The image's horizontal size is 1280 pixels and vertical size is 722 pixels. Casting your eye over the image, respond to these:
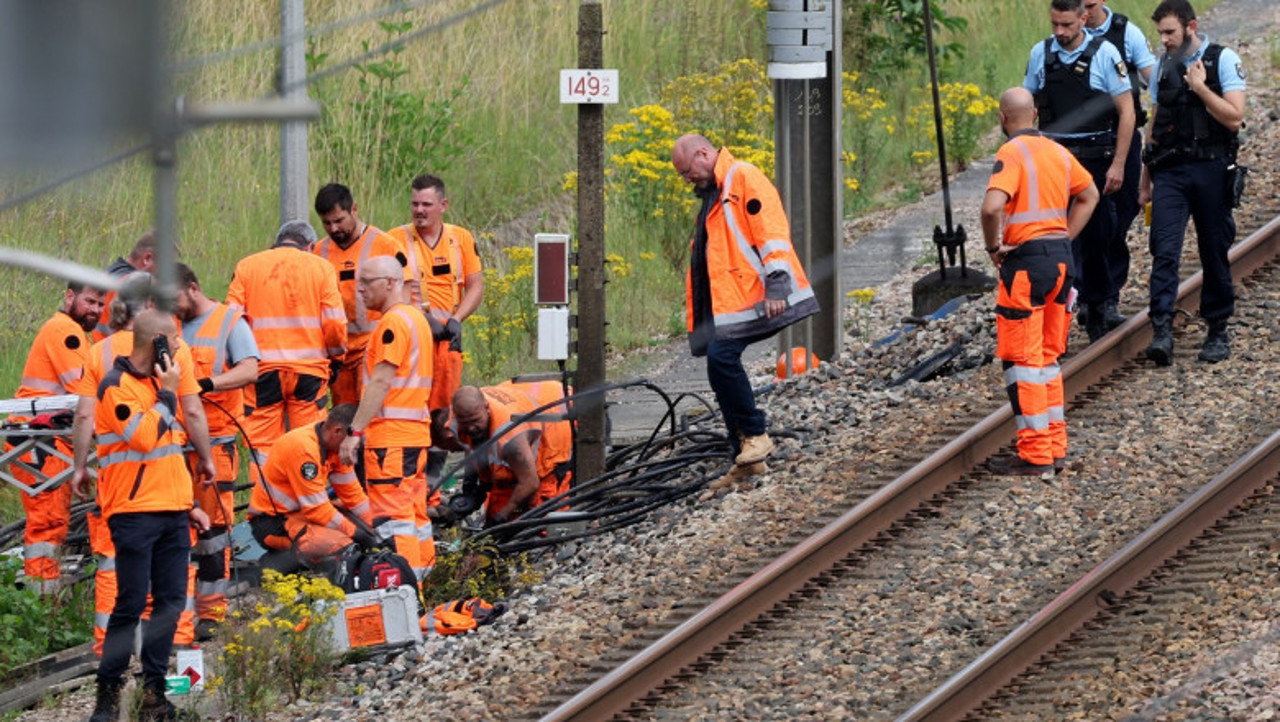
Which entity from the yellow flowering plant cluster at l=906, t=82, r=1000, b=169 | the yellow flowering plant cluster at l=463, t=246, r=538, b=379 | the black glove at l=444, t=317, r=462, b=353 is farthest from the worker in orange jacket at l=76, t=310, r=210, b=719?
the yellow flowering plant cluster at l=906, t=82, r=1000, b=169

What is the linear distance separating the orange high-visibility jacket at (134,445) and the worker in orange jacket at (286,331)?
198 cm

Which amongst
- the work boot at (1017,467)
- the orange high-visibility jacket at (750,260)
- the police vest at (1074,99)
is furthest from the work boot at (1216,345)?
the orange high-visibility jacket at (750,260)

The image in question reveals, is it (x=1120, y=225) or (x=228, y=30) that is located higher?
(x=228, y=30)

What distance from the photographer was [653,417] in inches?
553

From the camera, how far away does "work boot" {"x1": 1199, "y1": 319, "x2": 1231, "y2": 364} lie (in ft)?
38.9

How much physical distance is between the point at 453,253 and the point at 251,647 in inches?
151

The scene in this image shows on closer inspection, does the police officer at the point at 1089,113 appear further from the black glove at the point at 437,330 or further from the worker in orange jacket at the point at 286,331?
the worker in orange jacket at the point at 286,331

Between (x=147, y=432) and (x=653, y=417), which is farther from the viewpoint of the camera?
(x=653, y=417)

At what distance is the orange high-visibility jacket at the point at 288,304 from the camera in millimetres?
11555

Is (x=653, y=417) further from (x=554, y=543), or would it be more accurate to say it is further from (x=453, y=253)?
(x=554, y=543)

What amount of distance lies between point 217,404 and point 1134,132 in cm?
535

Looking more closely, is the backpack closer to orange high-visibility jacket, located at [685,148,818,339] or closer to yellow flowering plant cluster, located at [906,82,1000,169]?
orange high-visibility jacket, located at [685,148,818,339]

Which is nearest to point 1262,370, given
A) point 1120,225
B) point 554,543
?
point 1120,225

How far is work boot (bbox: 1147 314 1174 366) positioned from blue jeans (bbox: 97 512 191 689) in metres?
5.39
